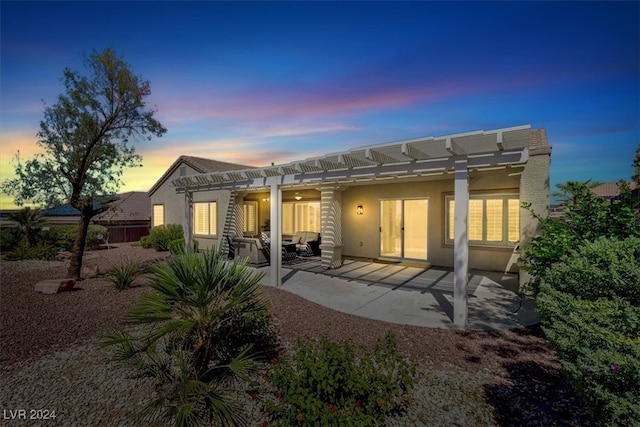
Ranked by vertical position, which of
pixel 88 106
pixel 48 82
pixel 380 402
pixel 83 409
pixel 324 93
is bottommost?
pixel 83 409

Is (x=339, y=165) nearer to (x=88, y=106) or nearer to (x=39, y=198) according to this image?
(x=88, y=106)

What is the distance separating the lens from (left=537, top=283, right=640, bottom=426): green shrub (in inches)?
A: 83.7

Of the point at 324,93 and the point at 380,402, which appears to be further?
the point at 324,93

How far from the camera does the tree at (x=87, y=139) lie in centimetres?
836

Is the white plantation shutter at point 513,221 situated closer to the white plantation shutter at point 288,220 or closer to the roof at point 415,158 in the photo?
the roof at point 415,158

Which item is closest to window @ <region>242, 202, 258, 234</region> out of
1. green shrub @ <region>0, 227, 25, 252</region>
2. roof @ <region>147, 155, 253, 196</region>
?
roof @ <region>147, 155, 253, 196</region>

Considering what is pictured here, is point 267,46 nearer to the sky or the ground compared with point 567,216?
nearer to the sky

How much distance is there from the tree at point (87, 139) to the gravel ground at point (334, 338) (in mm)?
3545

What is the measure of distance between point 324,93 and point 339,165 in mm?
A: 4972

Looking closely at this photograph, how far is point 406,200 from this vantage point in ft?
38.3

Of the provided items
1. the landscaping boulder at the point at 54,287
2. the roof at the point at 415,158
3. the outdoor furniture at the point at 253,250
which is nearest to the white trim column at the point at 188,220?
the outdoor furniture at the point at 253,250

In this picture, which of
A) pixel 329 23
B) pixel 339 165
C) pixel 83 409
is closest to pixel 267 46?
pixel 329 23

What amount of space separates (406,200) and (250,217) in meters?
8.49

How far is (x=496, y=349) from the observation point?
4500 millimetres
